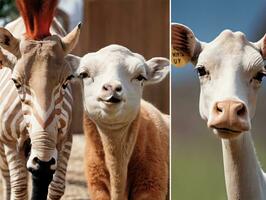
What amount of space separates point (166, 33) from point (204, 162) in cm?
79

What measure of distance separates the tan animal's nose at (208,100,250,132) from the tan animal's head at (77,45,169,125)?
1.65 feet

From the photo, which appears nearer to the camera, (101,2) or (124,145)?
(124,145)

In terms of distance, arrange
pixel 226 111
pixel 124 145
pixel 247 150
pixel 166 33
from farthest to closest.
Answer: pixel 166 33, pixel 124 145, pixel 247 150, pixel 226 111

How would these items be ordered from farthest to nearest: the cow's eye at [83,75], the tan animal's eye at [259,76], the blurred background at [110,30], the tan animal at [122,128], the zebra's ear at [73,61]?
the blurred background at [110,30] < the zebra's ear at [73,61] < the cow's eye at [83,75] < the tan animal at [122,128] < the tan animal's eye at [259,76]

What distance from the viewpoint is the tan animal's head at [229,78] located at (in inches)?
112

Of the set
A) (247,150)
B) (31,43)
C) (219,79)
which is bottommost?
(247,150)

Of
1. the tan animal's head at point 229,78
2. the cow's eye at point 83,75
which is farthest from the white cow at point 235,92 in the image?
the cow's eye at point 83,75

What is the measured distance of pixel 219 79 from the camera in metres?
2.99

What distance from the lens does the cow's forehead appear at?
3.01 meters

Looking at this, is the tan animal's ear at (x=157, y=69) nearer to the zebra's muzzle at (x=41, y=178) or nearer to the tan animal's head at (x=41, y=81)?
the tan animal's head at (x=41, y=81)

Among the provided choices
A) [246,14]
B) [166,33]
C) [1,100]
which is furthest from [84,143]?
[246,14]

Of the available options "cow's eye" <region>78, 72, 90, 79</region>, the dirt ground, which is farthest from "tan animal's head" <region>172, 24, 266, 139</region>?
the dirt ground

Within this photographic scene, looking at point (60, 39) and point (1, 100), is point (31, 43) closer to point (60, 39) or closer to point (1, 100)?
point (60, 39)

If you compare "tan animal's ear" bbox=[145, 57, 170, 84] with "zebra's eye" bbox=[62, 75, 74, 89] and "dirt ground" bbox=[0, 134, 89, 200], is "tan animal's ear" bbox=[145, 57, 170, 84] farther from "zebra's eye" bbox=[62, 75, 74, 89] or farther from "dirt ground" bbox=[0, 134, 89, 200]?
"dirt ground" bbox=[0, 134, 89, 200]
